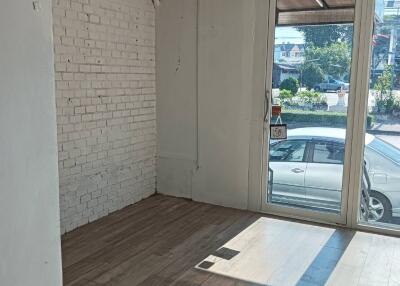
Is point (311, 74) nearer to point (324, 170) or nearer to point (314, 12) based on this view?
point (314, 12)

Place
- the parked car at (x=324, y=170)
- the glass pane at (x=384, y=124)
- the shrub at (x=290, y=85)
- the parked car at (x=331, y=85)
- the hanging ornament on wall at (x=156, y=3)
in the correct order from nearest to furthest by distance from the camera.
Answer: the glass pane at (x=384, y=124) → the parked car at (x=324, y=170) → the parked car at (x=331, y=85) → the shrub at (x=290, y=85) → the hanging ornament on wall at (x=156, y=3)

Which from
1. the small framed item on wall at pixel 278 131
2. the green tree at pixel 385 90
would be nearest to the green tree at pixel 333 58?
the green tree at pixel 385 90

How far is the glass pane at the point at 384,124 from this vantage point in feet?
12.3

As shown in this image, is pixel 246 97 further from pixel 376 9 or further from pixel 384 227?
pixel 384 227

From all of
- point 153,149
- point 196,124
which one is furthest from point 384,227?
point 153,149

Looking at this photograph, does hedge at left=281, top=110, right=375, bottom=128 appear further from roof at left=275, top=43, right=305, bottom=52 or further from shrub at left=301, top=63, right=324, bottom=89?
roof at left=275, top=43, right=305, bottom=52

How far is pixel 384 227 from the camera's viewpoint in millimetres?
3934

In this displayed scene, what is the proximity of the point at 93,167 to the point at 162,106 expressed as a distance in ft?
4.00

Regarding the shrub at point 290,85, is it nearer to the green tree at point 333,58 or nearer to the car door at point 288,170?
the green tree at point 333,58

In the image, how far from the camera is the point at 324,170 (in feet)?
13.7

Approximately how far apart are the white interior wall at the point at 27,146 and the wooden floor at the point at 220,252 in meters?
2.07

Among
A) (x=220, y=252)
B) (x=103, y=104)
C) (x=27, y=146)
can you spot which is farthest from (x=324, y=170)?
(x=27, y=146)

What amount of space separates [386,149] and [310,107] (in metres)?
0.82

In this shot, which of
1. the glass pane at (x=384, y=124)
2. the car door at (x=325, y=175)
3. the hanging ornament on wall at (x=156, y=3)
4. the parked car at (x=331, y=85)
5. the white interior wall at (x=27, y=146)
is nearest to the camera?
the white interior wall at (x=27, y=146)
